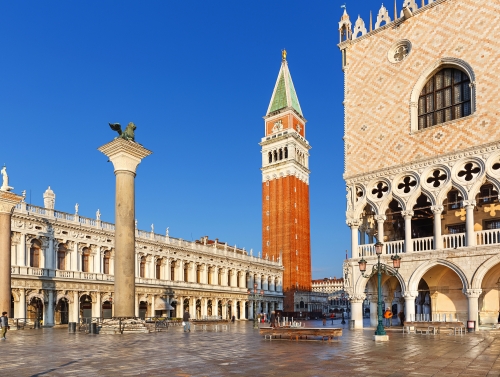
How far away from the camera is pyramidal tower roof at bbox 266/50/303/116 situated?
93.9 m

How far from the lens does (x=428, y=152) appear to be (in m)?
27.2

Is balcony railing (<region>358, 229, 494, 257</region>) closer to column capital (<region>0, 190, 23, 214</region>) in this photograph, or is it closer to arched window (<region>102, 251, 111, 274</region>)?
column capital (<region>0, 190, 23, 214</region>)


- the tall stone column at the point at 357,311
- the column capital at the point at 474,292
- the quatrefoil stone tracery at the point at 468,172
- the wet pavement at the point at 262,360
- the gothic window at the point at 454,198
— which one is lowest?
the tall stone column at the point at 357,311

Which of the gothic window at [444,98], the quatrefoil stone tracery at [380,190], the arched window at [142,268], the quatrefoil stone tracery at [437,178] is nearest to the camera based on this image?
the quatrefoil stone tracery at [437,178]

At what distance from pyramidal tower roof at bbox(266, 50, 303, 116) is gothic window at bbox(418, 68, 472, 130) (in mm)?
64175

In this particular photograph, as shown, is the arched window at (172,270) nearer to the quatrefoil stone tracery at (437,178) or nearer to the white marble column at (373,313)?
the white marble column at (373,313)

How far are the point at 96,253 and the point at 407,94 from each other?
32085 millimetres

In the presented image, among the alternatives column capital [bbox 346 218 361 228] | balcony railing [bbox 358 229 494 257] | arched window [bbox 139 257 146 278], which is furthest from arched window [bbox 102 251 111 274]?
balcony railing [bbox 358 229 494 257]

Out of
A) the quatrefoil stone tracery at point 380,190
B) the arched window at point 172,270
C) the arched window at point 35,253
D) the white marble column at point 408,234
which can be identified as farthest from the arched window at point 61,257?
the white marble column at point 408,234

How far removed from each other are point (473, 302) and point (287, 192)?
6085 cm

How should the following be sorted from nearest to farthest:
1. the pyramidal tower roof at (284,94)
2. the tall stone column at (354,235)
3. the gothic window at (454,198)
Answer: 1. the gothic window at (454,198)
2. the tall stone column at (354,235)
3. the pyramidal tower roof at (284,94)

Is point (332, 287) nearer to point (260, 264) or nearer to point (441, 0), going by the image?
point (260, 264)

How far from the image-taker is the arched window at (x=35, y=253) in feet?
139

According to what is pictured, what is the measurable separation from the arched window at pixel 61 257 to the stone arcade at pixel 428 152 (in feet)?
87.5
